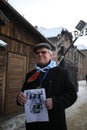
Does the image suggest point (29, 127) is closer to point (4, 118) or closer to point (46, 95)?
point (46, 95)

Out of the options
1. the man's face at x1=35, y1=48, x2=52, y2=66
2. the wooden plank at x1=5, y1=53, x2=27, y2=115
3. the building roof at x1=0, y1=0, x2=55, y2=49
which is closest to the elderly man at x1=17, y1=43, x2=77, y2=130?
the man's face at x1=35, y1=48, x2=52, y2=66

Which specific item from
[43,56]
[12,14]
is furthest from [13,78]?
[43,56]

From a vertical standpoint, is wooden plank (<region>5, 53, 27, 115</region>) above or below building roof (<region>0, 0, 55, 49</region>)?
below

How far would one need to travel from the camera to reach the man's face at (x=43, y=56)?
3101mm

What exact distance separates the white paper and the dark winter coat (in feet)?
0.20

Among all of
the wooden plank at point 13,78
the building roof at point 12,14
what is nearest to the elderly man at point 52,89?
the building roof at point 12,14

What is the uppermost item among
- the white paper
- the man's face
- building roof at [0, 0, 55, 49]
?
building roof at [0, 0, 55, 49]

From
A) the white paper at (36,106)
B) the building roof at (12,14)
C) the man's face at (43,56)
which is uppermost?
the building roof at (12,14)

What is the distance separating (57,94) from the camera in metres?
2.96

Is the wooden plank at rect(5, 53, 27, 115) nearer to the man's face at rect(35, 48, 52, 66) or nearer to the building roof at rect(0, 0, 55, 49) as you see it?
the building roof at rect(0, 0, 55, 49)

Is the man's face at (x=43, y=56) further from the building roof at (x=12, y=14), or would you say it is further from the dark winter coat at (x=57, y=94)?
the building roof at (x=12, y=14)

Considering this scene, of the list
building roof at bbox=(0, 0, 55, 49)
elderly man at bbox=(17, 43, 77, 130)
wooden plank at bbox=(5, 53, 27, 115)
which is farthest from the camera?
wooden plank at bbox=(5, 53, 27, 115)

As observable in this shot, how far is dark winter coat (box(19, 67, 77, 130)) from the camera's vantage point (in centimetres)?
290

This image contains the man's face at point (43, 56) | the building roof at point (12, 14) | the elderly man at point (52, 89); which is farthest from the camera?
the building roof at point (12, 14)
